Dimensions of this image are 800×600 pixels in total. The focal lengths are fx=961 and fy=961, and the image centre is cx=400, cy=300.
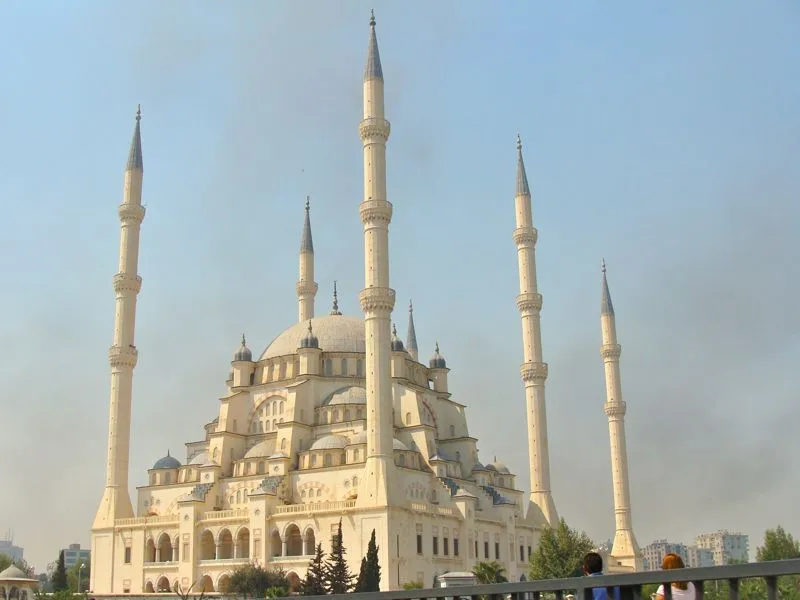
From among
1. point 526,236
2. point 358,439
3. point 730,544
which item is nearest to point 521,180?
point 526,236

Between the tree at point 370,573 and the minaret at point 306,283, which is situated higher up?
the minaret at point 306,283

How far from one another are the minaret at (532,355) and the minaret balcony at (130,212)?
19.1m

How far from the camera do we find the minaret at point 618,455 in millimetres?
51694

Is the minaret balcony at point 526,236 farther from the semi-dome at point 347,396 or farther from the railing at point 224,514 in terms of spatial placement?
the railing at point 224,514

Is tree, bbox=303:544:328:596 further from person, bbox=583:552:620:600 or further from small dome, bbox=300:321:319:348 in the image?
person, bbox=583:552:620:600

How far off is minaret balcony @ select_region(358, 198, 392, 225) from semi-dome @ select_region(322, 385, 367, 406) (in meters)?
10.4

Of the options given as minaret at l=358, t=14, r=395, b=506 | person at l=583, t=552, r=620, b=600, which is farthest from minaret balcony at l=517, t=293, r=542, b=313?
person at l=583, t=552, r=620, b=600

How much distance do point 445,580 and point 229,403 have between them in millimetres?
17208

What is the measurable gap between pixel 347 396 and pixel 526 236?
487 inches

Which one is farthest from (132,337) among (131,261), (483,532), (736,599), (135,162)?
(736,599)

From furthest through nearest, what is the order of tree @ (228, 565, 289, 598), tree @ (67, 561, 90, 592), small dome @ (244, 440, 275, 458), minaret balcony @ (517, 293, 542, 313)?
tree @ (67, 561, 90, 592) → minaret balcony @ (517, 293, 542, 313) → small dome @ (244, 440, 275, 458) → tree @ (228, 565, 289, 598)

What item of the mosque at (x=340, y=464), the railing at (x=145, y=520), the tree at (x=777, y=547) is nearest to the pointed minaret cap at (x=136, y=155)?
the mosque at (x=340, y=464)

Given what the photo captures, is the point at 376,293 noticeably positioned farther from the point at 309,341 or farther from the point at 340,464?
the point at 309,341

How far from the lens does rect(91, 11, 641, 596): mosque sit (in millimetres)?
39000
